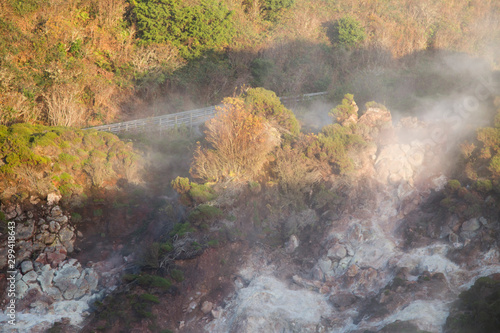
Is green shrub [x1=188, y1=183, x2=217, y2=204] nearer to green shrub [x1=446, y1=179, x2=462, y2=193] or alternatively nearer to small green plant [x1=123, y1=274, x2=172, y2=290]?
small green plant [x1=123, y1=274, x2=172, y2=290]

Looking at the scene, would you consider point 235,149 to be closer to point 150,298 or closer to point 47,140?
point 150,298

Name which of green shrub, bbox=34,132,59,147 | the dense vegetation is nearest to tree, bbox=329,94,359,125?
the dense vegetation

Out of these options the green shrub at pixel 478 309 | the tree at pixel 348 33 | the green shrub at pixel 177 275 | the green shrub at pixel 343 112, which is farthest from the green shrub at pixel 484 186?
the tree at pixel 348 33

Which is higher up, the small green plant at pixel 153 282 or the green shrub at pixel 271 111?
the green shrub at pixel 271 111

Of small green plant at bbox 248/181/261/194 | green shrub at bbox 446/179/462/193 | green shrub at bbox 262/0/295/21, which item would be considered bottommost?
small green plant at bbox 248/181/261/194

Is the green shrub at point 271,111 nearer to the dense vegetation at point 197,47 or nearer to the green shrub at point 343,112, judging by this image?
the green shrub at point 343,112

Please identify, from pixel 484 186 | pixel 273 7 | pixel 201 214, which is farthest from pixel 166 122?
pixel 273 7
